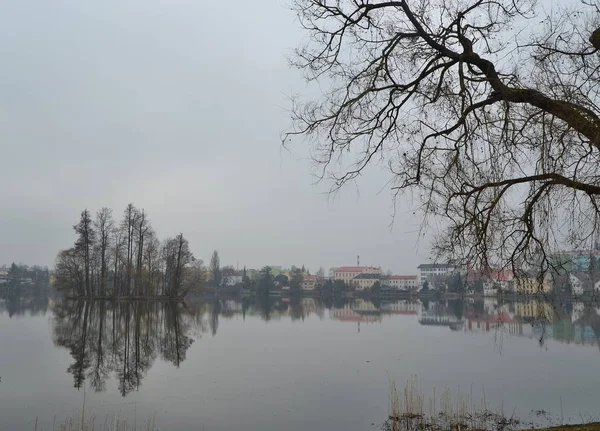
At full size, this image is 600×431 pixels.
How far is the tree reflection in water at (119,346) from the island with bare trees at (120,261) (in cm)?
2260

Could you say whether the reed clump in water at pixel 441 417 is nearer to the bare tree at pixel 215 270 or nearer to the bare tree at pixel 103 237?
the bare tree at pixel 103 237

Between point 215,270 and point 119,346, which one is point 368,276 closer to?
point 215,270

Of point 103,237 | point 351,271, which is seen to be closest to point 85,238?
point 103,237

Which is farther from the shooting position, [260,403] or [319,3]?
[260,403]

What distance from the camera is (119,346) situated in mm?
18797

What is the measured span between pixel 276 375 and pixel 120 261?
142 feet

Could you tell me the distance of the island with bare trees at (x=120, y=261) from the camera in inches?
2035

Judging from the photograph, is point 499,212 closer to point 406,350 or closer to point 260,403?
point 260,403

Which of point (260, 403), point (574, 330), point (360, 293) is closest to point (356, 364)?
point (260, 403)

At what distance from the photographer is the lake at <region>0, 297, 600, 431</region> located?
975 cm

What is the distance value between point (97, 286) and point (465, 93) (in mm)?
56529

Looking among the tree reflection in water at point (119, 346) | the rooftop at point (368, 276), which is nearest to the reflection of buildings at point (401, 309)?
the tree reflection in water at point (119, 346)

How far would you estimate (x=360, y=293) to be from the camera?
112000 mm

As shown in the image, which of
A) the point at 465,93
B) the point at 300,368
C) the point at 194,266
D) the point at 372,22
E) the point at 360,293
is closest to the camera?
the point at 465,93
